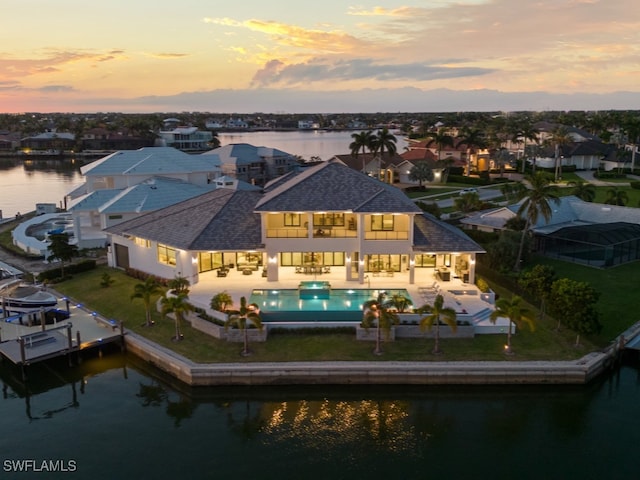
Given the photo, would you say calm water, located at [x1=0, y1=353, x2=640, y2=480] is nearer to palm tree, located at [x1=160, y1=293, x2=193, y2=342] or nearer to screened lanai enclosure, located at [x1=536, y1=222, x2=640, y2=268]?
palm tree, located at [x1=160, y1=293, x2=193, y2=342]

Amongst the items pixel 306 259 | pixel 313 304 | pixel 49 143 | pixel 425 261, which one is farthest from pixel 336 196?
pixel 49 143

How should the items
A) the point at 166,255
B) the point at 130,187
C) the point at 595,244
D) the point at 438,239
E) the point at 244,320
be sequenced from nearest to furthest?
the point at 244,320
the point at 438,239
the point at 166,255
the point at 595,244
the point at 130,187

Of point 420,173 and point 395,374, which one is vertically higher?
point 420,173

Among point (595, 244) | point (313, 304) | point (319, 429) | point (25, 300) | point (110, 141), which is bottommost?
point (319, 429)

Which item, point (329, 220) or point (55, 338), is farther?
point (329, 220)

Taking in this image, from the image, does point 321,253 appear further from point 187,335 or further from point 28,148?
point 28,148

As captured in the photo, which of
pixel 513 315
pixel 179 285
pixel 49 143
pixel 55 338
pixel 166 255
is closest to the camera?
pixel 513 315

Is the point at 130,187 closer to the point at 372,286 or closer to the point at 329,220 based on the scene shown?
the point at 329,220

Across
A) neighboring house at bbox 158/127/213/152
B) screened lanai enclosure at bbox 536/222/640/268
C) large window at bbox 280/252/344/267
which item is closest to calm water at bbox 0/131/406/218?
neighboring house at bbox 158/127/213/152
